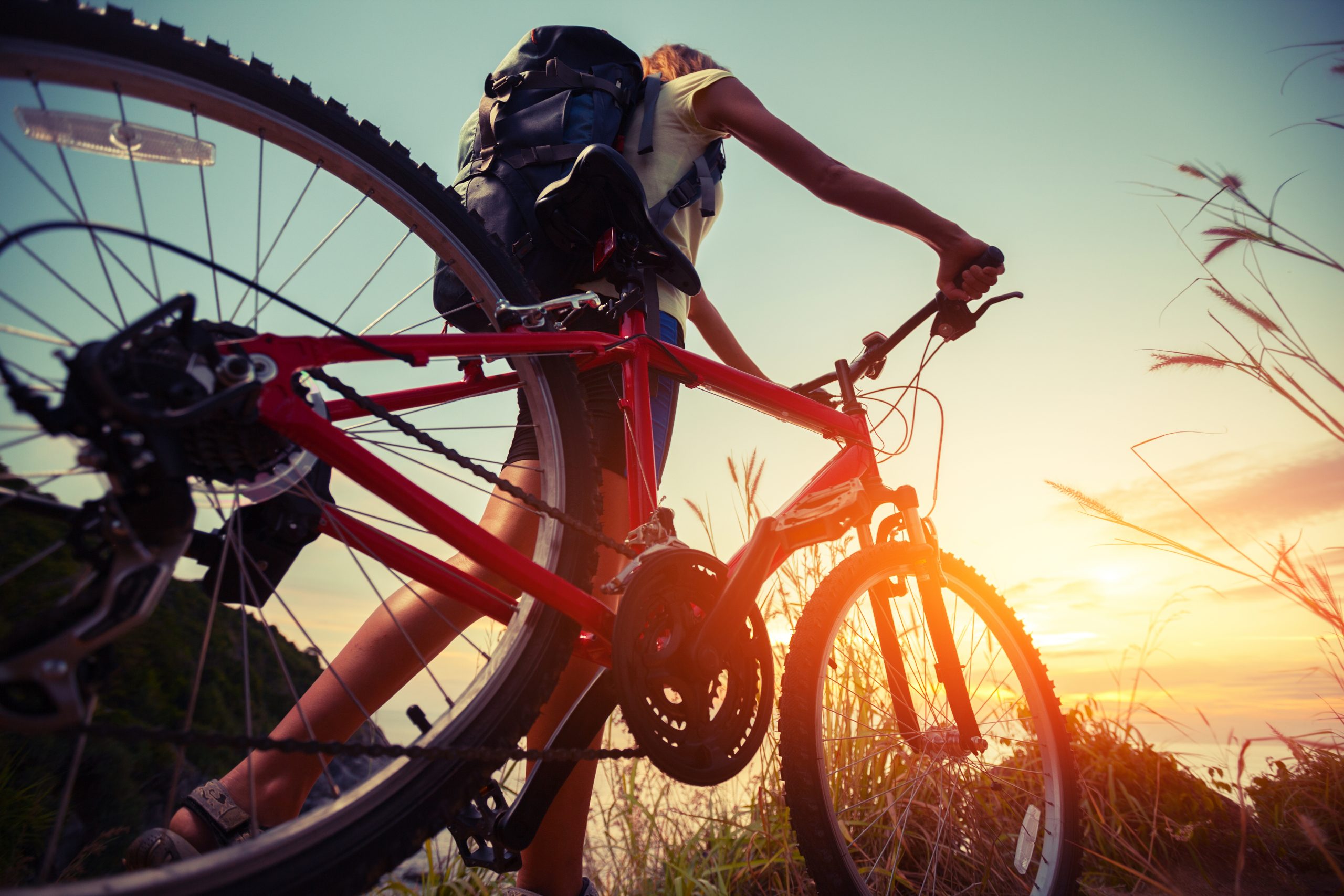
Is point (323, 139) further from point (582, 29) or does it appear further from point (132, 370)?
point (582, 29)

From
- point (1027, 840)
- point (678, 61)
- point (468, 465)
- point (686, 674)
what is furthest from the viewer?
point (678, 61)

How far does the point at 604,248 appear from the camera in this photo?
1.38 m

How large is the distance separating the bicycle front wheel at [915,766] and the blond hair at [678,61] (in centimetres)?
145

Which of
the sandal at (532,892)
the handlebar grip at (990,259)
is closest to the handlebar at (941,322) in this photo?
the handlebar grip at (990,259)

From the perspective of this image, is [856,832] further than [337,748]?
Yes

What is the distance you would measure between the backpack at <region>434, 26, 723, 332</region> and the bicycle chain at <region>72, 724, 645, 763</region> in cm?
79

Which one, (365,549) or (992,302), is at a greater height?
(992,302)

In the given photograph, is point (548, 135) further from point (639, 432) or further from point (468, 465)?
point (468, 465)

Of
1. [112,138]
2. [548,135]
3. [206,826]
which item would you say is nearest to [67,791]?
[206,826]

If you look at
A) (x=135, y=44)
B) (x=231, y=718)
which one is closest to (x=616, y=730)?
(x=135, y=44)

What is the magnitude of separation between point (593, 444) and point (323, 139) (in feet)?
2.15

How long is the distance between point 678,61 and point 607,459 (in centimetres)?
124

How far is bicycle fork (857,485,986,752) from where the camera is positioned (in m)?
1.53

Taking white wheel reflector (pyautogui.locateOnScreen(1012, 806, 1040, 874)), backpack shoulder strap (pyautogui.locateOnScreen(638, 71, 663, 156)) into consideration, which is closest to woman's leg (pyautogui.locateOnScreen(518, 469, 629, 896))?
backpack shoulder strap (pyautogui.locateOnScreen(638, 71, 663, 156))
